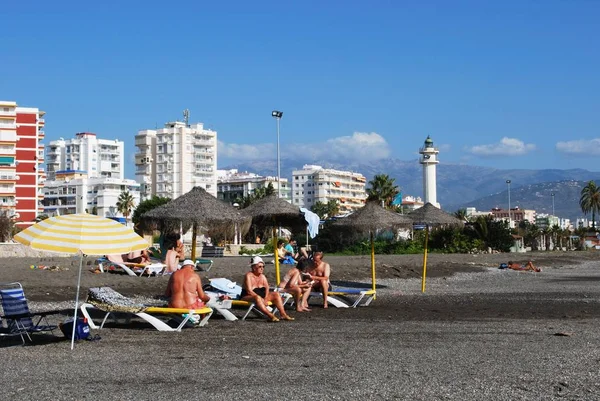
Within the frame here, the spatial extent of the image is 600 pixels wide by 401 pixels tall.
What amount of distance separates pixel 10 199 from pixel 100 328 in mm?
79644

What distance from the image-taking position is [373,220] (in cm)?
1962

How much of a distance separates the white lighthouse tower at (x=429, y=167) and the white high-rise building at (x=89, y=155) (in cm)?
8233

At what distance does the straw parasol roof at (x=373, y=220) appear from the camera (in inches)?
770

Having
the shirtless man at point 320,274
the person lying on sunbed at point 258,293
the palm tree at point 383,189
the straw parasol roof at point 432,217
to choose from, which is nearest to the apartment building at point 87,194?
the palm tree at point 383,189

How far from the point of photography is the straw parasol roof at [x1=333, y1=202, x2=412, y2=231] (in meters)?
19.6

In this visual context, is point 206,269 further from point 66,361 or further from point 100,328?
point 66,361

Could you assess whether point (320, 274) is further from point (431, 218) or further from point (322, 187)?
point (322, 187)

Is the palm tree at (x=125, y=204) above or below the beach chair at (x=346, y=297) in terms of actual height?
above

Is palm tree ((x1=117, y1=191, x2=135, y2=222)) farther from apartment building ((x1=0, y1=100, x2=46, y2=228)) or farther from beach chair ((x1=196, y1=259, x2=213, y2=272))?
beach chair ((x1=196, y1=259, x2=213, y2=272))

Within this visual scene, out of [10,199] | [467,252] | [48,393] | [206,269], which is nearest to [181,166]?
[10,199]

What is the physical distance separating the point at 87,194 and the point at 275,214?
431ft

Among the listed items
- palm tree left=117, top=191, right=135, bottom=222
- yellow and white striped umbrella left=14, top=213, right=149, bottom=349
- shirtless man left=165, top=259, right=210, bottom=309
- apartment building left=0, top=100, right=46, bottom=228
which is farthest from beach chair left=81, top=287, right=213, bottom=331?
palm tree left=117, top=191, right=135, bottom=222

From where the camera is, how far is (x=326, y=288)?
16.7 meters

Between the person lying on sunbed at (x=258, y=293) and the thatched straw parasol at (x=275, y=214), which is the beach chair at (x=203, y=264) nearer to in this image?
the thatched straw parasol at (x=275, y=214)
